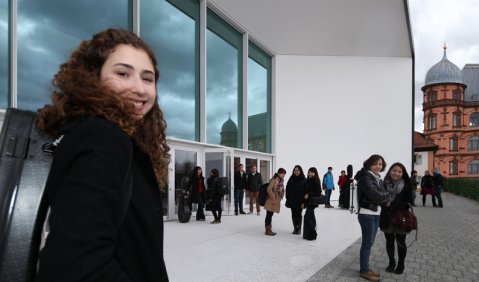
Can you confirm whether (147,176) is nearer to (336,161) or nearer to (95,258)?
(95,258)

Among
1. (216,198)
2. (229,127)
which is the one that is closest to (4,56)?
(216,198)

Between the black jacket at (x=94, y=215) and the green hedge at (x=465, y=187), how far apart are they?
25227 mm

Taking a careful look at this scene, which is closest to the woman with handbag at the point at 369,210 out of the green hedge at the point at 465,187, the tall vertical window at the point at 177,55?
the tall vertical window at the point at 177,55

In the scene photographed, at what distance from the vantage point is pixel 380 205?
4.77 meters

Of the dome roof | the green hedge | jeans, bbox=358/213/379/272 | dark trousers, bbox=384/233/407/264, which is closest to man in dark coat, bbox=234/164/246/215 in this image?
the dome roof

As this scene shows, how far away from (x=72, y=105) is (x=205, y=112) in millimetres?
10701

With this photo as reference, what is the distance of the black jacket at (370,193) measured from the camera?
4605mm

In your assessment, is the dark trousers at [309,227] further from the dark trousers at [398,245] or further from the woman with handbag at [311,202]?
the dark trousers at [398,245]

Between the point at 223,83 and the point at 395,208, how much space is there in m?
9.33

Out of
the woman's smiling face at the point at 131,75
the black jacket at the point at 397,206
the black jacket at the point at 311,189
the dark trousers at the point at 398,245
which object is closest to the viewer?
the woman's smiling face at the point at 131,75

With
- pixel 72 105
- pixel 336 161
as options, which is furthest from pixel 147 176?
pixel 336 161

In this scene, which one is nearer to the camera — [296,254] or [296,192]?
[296,254]

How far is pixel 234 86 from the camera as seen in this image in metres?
13.9

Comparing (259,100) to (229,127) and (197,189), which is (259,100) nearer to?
(229,127)
